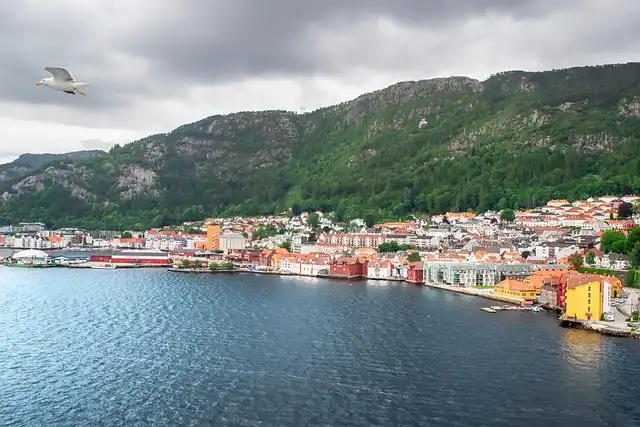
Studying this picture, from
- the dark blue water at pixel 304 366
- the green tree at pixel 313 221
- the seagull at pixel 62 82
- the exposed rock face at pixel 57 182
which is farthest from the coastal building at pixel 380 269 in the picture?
the exposed rock face at pixel 57 182

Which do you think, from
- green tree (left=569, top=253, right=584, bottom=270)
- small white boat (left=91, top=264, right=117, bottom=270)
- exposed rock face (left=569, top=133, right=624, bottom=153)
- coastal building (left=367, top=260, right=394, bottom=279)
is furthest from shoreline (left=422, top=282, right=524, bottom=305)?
exposed rock face (left=569, top=133, right=624, bottom=153)

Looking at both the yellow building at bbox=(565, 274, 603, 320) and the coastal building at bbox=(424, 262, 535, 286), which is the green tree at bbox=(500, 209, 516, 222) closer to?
the coastal building at bbox=(424, 262, 535, 286)

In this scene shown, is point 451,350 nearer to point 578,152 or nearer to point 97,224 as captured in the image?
point 578,152

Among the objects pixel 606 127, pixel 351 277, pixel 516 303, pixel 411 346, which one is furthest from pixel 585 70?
pixel 411 346

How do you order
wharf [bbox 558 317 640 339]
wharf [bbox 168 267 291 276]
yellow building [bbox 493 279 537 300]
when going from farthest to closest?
wharf [bbox 168 267 291 276] < yellow building [bbox 493 279 537 300] < wharf [bbox 558 317 640 339]

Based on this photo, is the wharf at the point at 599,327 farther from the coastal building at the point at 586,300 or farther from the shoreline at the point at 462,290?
the coastal building at the point at 586,300
